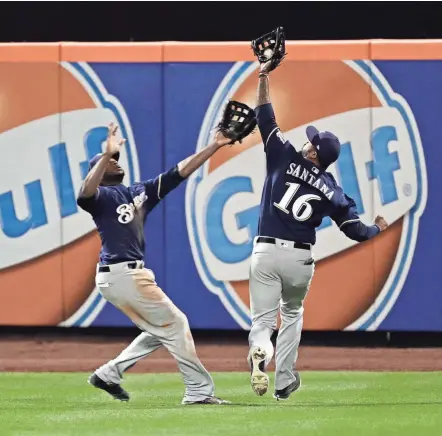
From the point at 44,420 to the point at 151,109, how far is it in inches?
209

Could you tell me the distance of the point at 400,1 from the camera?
12992 millimetres

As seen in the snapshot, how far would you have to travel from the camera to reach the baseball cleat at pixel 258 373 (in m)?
7.47

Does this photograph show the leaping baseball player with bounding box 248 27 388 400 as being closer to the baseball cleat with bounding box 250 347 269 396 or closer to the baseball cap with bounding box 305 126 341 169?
the baseball cap with bounding box 305 126 341 169

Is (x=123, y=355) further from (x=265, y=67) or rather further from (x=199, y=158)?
(x=265, y=67)

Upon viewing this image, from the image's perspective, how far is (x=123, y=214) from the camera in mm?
7855

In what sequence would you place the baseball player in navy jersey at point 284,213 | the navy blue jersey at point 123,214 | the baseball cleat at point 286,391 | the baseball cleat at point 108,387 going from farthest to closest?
the baseball cleat at point 286,391, the baseball cleat at point 108,387, the baseball player in navy jersey at point 284,213, the navy blue jersey at point 123,214

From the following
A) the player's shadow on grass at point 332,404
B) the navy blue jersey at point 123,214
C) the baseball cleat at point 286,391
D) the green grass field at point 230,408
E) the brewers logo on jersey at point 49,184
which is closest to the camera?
the green grass field at point 230,408

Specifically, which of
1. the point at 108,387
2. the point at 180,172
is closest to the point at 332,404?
the point at 108,387

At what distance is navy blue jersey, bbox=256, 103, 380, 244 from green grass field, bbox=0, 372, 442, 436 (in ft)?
3.51

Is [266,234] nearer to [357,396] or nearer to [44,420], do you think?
[357,396]

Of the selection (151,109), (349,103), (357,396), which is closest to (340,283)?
(349,103)

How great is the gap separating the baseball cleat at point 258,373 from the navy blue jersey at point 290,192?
0.74 m

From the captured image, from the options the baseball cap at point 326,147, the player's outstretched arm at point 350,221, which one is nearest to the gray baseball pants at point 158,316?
the player's outstretched arm at point 350,221

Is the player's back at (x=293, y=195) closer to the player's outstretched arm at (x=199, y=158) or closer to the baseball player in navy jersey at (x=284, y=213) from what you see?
the baseball player in navy jersey at (x=284, y=213)
